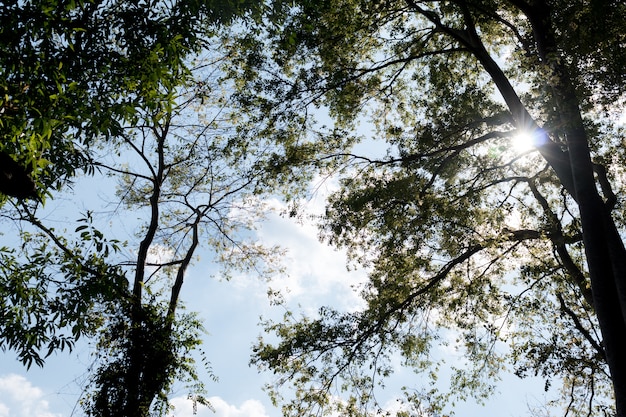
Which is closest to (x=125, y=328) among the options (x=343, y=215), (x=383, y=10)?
(x=343, y=215)

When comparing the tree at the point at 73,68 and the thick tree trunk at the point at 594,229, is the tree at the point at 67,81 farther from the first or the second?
the thick tree trunk at the point at 594,229

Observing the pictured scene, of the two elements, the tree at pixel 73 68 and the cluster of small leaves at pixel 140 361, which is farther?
the cluster of small leaves at pixel 140 361

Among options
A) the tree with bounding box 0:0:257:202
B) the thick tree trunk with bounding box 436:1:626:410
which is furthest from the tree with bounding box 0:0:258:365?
the thick tree trunk with bounding box 436:1:626:410

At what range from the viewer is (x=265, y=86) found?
1159cm

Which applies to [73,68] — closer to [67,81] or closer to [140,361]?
[67,81]

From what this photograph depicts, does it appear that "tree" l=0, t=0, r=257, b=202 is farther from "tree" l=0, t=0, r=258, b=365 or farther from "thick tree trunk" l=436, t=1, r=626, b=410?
"thick tree trunk" l=436, t=1, r=626, b=410

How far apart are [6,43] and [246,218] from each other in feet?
34.3

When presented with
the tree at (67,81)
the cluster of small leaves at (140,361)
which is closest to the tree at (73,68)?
the tree at (67,81)

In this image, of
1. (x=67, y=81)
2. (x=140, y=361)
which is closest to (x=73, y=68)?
(x=67, y=81)

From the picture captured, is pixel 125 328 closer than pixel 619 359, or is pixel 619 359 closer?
pixel 619 359

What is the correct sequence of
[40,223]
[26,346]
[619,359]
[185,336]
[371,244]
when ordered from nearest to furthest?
[26,346], [619,359], [40,223], [185,336], [371,244]

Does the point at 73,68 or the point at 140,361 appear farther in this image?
the point at 140,361

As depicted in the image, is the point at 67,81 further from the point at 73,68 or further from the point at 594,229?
the point at 594,229

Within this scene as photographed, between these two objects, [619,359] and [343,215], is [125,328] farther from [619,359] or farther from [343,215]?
[619,359]
